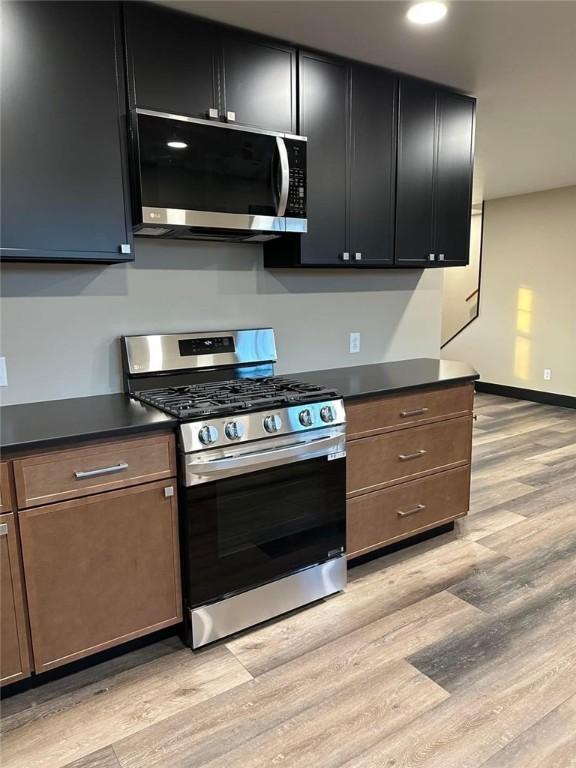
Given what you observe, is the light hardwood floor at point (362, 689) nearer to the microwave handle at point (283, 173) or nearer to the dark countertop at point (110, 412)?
Answer: the dark countertop at point (110, 412)

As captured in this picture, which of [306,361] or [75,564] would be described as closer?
[75,564]

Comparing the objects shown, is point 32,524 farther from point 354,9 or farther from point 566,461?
point 566,461

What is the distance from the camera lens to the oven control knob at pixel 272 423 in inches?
A: 82.3

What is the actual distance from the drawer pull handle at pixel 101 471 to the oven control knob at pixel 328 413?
2.72 ft

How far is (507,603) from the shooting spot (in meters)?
2.39

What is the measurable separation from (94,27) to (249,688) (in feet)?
8.01

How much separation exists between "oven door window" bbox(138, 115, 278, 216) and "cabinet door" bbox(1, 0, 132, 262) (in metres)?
0.12

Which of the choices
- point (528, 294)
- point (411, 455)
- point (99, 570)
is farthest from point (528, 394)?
point (99, 570)

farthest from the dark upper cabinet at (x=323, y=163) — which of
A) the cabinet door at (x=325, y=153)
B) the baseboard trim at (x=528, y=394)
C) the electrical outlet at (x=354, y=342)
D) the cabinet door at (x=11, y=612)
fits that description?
the baseboard trim at (x=528, y=394)

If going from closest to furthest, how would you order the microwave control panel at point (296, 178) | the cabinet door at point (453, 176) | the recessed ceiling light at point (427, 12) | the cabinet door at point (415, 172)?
the recessed ceiling light at point (427, 12)
the microwave control panel at point (296, 178)
the cabinet door at point (415, 172)
the cabinet door at point (453, 176)

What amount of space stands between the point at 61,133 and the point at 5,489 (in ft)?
4.10

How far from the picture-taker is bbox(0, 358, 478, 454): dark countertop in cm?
174

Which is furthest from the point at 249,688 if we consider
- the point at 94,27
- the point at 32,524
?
the point at 94,27

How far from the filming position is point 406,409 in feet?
8.60
